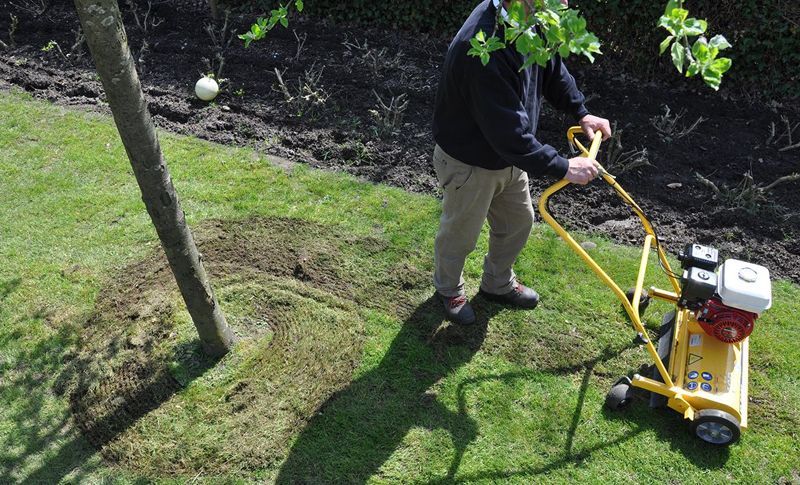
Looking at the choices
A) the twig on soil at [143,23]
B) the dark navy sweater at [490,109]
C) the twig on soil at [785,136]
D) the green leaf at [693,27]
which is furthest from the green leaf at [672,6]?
the twig on soil at [143,23]

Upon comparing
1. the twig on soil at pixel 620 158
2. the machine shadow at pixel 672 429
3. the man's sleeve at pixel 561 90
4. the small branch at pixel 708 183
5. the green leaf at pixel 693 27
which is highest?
the green leaf at pixel 693 27

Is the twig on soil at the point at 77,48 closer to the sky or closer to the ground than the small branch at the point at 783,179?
closer to the sky

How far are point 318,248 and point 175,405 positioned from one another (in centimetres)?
148

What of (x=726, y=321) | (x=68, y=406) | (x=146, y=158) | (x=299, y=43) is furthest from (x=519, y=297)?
(x=299, y=43)

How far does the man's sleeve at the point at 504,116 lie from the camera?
116 inches

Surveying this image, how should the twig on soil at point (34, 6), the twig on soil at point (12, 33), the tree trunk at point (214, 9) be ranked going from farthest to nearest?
1. the twig on soil at point (34, 6)
2. the tree trunk at point (214, 9)
3. the twig on soil at point (12, 33)

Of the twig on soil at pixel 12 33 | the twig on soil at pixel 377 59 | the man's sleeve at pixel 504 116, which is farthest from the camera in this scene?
the twig on soil at pixel 12 33

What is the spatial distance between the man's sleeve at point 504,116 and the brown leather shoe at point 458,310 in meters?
1.18

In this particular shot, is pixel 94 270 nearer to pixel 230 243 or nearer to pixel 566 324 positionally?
pixel 230 243

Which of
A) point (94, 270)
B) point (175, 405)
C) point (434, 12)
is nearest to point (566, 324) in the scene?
point (175, 405)

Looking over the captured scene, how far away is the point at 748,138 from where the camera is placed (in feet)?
18.1

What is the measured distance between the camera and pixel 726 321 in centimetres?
333

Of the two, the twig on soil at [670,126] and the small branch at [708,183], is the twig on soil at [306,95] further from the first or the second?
the small branch at [708,183]

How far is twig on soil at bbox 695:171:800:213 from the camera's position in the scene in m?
4.75
